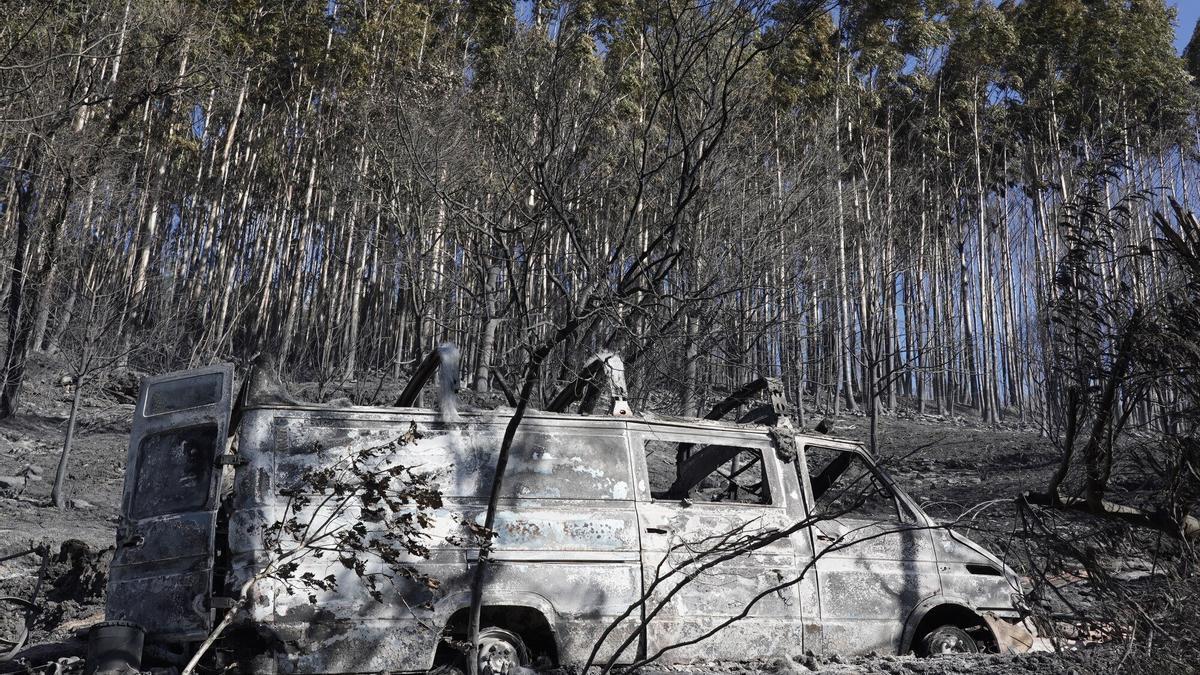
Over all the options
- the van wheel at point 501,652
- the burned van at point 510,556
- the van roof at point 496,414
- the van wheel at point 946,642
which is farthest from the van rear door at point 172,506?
the van wheel at point 946,642

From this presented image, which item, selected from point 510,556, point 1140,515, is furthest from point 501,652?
point 1140,515

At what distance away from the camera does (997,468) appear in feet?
61.1

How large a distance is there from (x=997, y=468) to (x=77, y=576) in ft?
51.0

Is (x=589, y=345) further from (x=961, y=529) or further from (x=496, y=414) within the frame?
(x=496, y=414)

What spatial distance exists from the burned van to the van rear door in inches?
0.4

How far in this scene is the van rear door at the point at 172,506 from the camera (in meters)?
5.54

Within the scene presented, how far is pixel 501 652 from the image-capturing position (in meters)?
5.77

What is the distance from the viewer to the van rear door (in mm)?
5535

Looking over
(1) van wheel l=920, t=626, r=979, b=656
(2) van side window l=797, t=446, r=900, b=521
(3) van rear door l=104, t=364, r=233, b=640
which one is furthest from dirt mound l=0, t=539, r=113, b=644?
(1) van wheel l=920, t=626, r=979, b=656

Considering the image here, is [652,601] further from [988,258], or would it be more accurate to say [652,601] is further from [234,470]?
[988,258]

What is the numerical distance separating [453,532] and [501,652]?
2.48 feet

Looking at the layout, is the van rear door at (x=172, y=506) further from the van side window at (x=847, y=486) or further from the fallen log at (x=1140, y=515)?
the fallen log at (x=1140, y=515)

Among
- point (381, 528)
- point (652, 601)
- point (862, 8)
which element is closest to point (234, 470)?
point (381, 528)

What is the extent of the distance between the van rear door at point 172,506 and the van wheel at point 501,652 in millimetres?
1537
